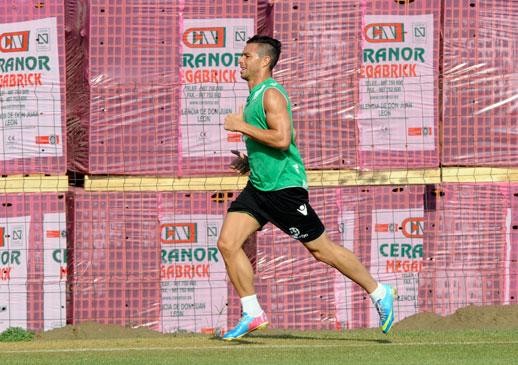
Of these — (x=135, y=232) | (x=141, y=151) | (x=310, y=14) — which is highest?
(x=310, y=14)

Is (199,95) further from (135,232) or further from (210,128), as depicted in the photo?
(135,232)

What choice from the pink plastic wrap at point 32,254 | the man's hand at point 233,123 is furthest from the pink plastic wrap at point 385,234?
the man's hand at point 233,123

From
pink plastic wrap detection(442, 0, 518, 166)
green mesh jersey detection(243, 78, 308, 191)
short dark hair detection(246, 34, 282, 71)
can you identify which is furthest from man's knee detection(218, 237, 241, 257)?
pink plastic wrap detection(442, 0, 518, 166)

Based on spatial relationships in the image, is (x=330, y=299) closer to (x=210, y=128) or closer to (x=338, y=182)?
(x=338, y=182)

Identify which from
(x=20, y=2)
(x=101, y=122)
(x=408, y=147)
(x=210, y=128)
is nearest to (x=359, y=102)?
(x=408, y=147)

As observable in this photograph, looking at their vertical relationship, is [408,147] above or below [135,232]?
above

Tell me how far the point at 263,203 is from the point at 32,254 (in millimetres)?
3370

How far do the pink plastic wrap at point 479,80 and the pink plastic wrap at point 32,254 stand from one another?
3482 millimetres

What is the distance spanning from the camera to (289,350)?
25.5 ft

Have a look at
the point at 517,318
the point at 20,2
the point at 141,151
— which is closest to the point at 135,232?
the point at 141,151

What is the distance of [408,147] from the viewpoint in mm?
10664

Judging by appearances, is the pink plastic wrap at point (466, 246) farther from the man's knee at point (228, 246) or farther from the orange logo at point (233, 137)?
the man's knee at point (228, 246)

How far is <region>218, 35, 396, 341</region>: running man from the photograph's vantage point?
310 inches

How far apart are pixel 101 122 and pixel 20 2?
1253 mm
